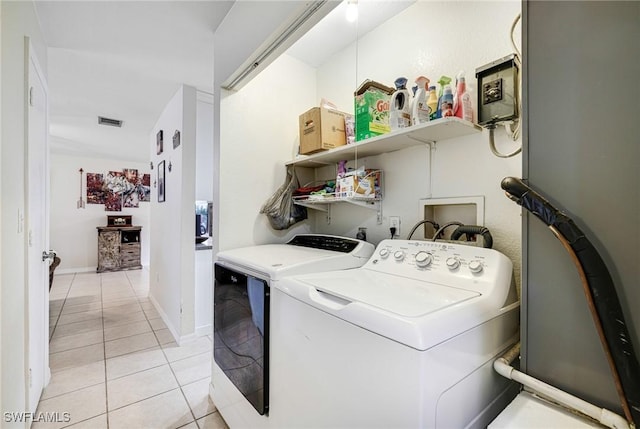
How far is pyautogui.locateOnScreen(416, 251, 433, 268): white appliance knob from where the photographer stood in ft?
3.93

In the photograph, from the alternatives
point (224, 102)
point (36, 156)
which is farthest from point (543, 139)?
point (36, 156)

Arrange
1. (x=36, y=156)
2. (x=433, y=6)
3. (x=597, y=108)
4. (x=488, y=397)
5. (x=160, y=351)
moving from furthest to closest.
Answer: (x=160, y=351) < (x=36, y=156) < (x=433, y=6) < (x=488, y=397) < (x=597, y=108)

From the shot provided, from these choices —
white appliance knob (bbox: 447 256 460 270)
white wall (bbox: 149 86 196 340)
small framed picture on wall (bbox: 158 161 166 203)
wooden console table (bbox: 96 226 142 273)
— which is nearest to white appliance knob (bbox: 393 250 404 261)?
white appliance knob (bbox: 447 256 460 270)

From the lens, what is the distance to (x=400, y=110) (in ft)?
4.63

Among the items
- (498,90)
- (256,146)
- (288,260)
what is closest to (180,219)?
(256,146)

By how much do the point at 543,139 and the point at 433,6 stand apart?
119 centimetres

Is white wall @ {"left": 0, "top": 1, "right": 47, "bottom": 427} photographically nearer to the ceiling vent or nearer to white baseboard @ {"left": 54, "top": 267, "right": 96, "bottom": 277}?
the ceiling vent

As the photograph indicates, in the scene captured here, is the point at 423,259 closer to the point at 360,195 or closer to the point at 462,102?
the point at 360,195

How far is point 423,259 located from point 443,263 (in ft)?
0.26

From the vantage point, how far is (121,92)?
9.71 feet

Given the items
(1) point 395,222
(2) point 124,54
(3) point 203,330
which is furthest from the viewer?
(3) point 203,330

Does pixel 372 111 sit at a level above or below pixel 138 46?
below

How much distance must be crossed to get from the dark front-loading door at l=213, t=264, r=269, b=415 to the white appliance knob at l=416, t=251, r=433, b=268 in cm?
67

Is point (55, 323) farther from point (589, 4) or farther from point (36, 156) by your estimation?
point (589, 4)
